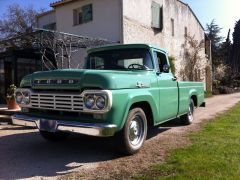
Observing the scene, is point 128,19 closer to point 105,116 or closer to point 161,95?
point 161,95

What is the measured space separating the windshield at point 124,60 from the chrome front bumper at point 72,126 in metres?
1.98

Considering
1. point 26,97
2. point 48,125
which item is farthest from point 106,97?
point 26,97

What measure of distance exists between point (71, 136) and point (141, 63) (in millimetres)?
2469

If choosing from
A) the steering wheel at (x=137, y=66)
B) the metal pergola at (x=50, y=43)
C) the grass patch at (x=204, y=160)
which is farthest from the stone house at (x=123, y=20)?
the grass patch at (x=204, y=160)

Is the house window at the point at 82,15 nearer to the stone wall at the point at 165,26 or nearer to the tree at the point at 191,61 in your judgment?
the stone wall at the point at 165,26

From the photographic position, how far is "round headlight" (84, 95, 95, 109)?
504 cm

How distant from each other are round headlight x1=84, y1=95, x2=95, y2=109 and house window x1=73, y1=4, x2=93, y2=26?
41.9 ft

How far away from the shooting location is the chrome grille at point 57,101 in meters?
5.18

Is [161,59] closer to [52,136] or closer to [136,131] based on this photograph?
[136,131]

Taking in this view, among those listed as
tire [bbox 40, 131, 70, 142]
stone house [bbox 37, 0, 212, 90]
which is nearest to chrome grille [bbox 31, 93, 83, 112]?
tire [bbox 40, 131, 70, 142]

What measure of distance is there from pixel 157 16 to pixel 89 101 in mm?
15067

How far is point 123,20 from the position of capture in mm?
15914

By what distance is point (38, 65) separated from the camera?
17172 mm

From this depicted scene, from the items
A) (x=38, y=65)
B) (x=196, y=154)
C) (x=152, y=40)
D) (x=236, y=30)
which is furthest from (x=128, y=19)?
(x=236, y=30)
